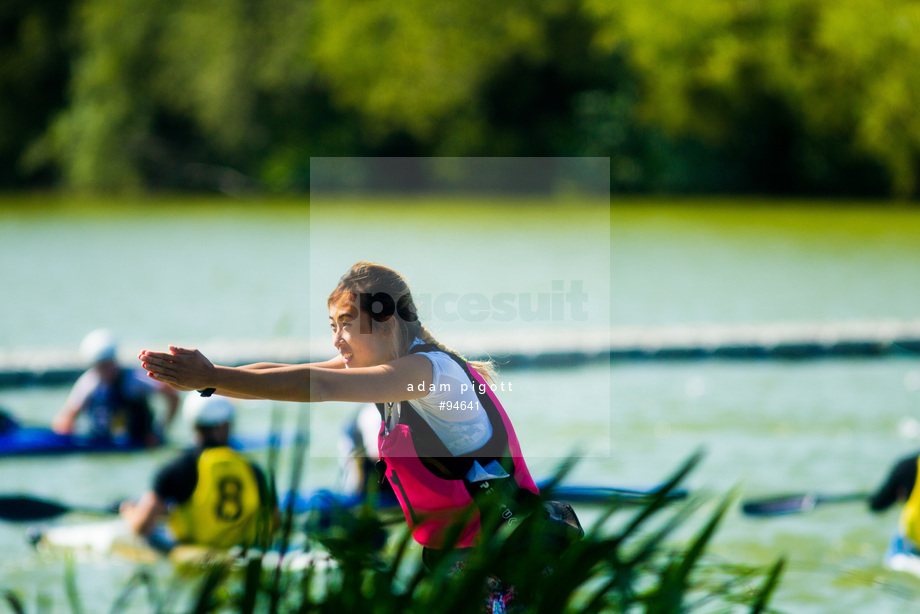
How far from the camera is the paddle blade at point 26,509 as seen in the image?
693cm

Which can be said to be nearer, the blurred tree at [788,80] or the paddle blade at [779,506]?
the paddle blade at [779,506]

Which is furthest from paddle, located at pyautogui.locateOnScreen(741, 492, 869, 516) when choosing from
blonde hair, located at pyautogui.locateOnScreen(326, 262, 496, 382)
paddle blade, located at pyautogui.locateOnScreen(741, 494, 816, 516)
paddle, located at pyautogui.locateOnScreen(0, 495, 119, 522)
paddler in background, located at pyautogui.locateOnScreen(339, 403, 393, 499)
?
blonde hair, located at pyautogui.locateOnScreen(326, 262, 496, 382)

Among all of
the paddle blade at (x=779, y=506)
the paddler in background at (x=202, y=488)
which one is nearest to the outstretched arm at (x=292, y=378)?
the paddler in background at (x=202, y=488)

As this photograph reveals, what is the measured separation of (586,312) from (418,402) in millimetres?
4946

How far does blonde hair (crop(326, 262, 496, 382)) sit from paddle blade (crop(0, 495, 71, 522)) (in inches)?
207

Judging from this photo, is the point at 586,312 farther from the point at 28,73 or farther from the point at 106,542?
the point at 28,73

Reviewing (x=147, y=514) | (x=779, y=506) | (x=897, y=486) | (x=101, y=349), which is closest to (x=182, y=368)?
(x=147, y=514)

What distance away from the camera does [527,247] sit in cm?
2412

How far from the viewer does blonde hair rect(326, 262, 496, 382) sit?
92.3 inches

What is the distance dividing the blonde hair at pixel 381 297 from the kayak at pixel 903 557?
4585mm

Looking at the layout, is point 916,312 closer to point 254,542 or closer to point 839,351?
point 839,351

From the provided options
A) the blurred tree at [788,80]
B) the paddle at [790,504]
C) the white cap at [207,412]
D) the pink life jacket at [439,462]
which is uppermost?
the blurred tree at [788,80]

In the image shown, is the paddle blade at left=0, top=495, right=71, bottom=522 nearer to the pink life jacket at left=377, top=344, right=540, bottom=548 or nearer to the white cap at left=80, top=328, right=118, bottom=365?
the white cap at left=80, top=328, right=118, bottom=365

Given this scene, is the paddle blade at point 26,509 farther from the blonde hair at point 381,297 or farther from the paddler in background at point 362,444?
the blonde hair at point 381,297
